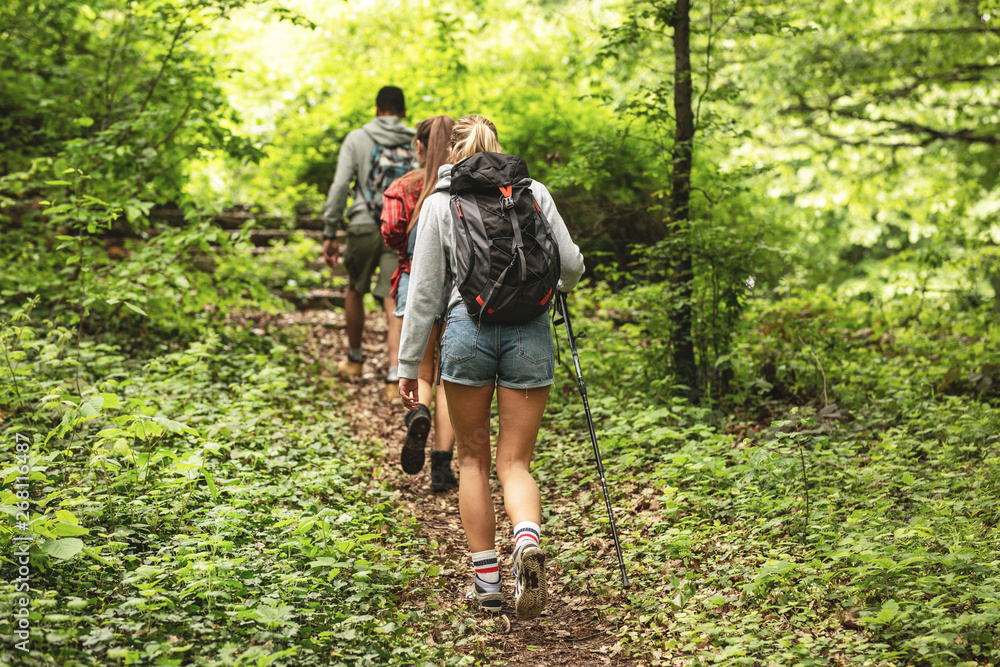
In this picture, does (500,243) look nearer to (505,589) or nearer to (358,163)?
(505,589)

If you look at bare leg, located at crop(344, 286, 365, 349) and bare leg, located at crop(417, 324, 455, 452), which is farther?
bare leg, located at crop(344, 286, 365, 349)

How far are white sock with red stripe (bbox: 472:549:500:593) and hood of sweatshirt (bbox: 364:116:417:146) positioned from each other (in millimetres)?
4139

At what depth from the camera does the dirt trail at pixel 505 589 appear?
122 inches

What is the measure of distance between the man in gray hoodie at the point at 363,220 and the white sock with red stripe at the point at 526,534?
3.22 m

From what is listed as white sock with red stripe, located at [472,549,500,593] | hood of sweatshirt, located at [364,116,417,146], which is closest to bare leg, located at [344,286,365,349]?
hood of sweatshirt, located at [364,116,417,146]

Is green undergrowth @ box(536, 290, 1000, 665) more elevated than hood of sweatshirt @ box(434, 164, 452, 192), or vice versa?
hood of sweatshirt @ box(434, 164, 452, 192)

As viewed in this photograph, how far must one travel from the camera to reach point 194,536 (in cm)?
310

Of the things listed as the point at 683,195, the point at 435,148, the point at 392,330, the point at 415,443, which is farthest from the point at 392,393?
the point at 683,195

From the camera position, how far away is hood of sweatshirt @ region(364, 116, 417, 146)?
6.22 metres

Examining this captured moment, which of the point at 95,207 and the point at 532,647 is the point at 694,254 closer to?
the point at 532,647

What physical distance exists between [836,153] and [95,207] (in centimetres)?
1353

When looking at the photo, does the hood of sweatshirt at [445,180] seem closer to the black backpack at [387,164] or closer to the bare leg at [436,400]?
the bare leg at [436,400]

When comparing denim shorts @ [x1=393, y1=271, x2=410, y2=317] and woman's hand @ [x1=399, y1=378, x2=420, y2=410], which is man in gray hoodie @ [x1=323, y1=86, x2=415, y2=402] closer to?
denim shorts @ [x1=393, y1=271, x2=410, y2=317]

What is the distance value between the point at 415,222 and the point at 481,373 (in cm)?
204
